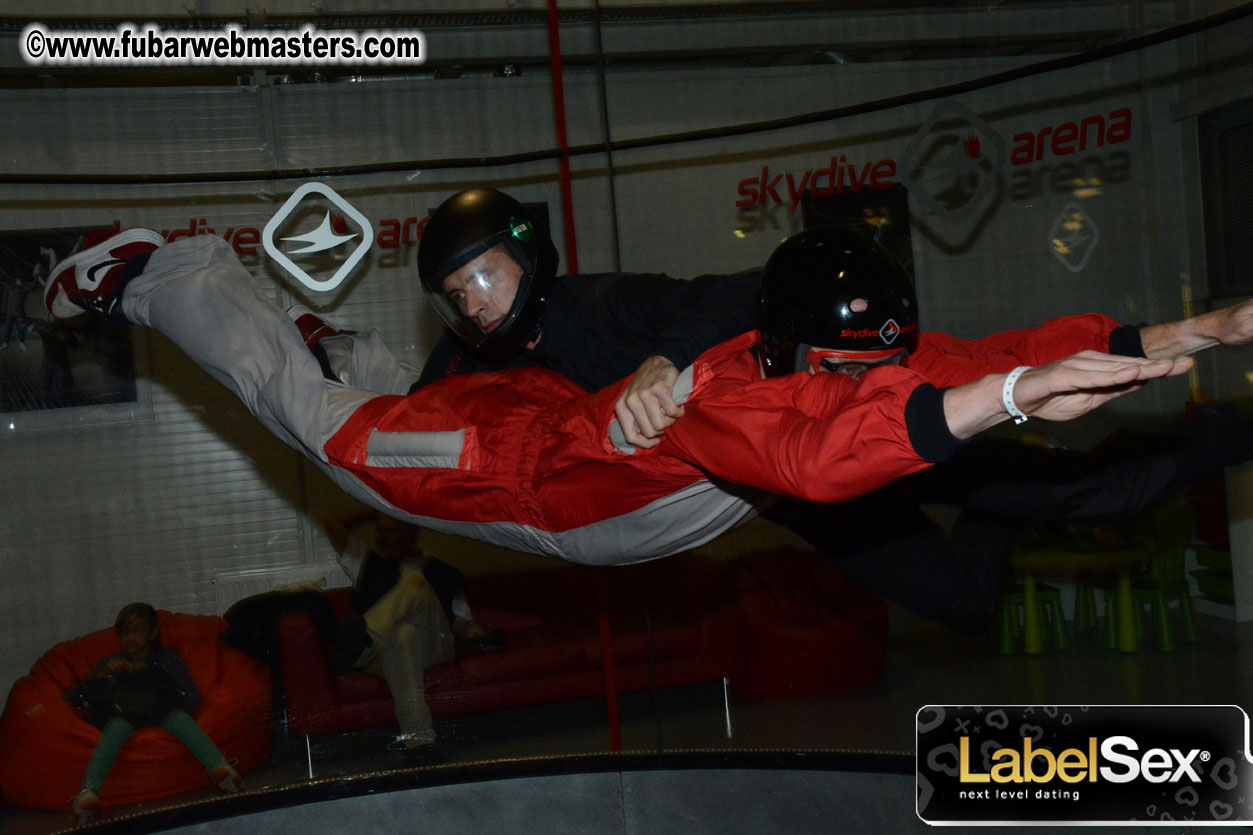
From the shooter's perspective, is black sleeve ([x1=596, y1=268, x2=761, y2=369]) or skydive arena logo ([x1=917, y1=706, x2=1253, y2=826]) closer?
black sleeve ([x1=596, y1=268, x2=761, y2=369])

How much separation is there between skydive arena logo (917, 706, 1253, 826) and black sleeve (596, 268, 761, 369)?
1631 millimetres

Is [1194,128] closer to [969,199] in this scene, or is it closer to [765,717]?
[969,199]

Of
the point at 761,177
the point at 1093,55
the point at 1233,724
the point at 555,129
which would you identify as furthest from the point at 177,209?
the point at 1233,724

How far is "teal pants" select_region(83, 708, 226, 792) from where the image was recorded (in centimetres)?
321

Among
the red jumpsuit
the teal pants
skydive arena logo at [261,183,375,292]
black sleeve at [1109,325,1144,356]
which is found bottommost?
the teal pants

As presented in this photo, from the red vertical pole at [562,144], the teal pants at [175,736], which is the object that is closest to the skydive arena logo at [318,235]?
the red vertical pole at [562,144]

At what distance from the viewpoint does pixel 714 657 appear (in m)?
3.69

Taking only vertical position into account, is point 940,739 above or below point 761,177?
below

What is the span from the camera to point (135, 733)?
3.27m

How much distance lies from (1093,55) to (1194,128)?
2.01ft

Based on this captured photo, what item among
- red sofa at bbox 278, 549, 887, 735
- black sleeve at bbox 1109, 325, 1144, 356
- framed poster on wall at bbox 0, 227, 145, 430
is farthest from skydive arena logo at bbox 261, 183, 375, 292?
black sleeve at bbox 1109, 325, 1144, 356

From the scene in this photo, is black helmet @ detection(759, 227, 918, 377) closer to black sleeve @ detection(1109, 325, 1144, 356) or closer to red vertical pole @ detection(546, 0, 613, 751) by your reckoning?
black sleeve @ detection(1109, 325, 1144, 356)

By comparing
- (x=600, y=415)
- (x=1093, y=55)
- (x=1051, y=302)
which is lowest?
(x=600, y=415)

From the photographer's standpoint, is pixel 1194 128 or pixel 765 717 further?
pixel 765 717
